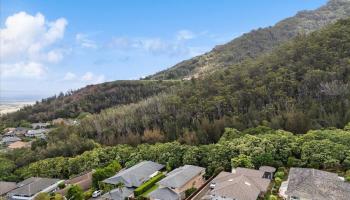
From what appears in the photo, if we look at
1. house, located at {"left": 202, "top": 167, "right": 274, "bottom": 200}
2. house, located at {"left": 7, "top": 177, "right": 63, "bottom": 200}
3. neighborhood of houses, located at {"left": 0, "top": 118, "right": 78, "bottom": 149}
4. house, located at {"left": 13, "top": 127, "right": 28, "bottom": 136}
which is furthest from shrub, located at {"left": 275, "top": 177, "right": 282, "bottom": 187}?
house, located at {"left": 13, "top": 127, "right": 28, "bottom": 136}

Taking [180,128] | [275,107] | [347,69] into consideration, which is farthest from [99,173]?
[347,69]

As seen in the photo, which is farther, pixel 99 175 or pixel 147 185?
pixel 99 175

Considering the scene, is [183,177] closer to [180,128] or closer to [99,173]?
[99,173]

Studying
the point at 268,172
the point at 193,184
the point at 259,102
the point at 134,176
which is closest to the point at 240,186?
the point at 193,184

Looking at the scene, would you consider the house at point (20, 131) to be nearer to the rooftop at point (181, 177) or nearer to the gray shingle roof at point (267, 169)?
the rooftop at point (181, 177)

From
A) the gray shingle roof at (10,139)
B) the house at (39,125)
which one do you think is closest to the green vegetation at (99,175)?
the gray shingle roof at (10,139)

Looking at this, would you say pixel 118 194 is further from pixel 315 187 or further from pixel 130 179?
pixel 315 187
